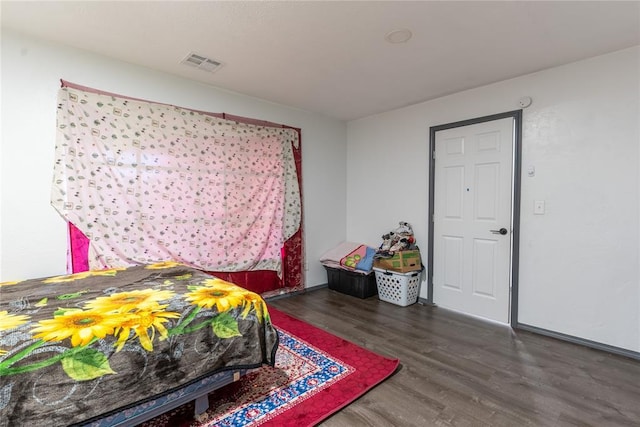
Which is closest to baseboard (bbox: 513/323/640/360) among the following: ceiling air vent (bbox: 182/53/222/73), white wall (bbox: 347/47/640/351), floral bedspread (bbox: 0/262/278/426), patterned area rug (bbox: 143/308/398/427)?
white wall (bbox: 347/47/640/351)

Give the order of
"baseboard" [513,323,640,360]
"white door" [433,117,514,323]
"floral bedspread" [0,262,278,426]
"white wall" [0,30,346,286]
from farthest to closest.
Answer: "white door" [433,117,514,323] → "baseboard" [513,323,640,360] → "white wall" [0,30,346,286] → "floral bedspread" [0,262,278,426]

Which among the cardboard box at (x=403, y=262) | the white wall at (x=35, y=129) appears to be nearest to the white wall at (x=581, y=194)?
the cardboard box at (x=403, y=262)

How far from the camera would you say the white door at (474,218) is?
3.01 m

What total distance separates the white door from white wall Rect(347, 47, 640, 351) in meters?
0.16

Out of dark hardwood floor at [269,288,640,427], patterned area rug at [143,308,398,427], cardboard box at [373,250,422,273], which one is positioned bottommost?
dark hardwood floor at [269,288,640,427]

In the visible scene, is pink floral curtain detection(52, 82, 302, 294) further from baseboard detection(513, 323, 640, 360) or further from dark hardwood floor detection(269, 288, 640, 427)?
baseboard detection(513, 323, 640, 360)

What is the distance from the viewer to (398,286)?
3549 mm

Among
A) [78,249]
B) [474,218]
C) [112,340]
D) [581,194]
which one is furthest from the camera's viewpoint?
[474,218]

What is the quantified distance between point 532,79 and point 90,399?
3891mm

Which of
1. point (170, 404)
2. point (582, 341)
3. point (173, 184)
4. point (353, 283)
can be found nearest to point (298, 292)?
point (353, 283)

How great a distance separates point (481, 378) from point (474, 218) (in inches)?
65.4

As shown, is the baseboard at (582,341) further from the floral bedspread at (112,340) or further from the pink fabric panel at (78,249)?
the pink fabric panel at (78,249)

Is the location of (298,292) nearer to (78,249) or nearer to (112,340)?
(78,249)

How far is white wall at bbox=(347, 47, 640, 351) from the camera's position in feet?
7.78
